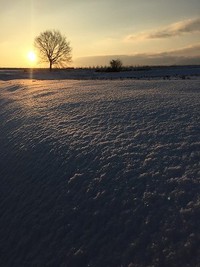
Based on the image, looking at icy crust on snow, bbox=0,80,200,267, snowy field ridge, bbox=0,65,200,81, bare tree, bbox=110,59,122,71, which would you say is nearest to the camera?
icy crust on snow, bbox=0,80,200,267

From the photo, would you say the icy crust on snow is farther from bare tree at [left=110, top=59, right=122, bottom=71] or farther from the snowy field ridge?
bare tree at [left=110, top=59, right=122, bottom=71]

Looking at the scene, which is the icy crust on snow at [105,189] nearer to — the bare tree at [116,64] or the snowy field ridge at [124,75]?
the snowy field ridge at [124,75]

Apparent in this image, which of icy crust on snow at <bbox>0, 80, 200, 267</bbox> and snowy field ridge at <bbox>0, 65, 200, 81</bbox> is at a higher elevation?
snowy field ridge at <bbox>0, 65, 200, 81</bbox>

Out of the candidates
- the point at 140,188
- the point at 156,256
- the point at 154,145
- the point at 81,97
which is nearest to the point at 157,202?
the point at 140,188

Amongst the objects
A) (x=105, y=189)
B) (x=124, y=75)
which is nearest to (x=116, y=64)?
(x=124, y=75)

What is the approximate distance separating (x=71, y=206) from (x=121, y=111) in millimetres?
3065

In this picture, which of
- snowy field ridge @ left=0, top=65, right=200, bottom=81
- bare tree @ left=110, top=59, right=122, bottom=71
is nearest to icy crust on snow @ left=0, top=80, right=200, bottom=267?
snowy field ridge @ left=0, top=65, right=200, bottom=81

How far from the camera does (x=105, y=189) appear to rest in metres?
4.02

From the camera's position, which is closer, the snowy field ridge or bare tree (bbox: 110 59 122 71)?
the snowy field ridge

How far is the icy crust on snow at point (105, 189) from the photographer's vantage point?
123 inches

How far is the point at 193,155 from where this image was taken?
422cm

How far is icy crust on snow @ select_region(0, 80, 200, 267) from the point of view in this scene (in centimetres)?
313

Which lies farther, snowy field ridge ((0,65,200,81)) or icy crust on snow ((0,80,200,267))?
snowy field ridge ((0,65,200,81))

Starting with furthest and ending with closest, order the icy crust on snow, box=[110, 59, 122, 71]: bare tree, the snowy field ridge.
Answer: box=[110, 59, 122, 71]: bare tree → the snowy field ridge → the icy crust on snow
